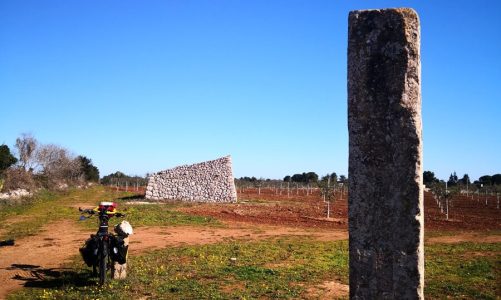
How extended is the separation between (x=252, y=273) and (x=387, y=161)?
6.98 m

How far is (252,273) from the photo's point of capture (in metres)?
10.0

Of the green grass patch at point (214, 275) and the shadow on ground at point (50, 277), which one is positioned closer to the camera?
the green grass patch at point (214, 275)

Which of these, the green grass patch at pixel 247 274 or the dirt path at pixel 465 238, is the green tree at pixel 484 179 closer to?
the dirt path at pixel 465 238

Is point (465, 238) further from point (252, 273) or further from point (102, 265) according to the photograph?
point (102, 265)

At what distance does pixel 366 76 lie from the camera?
381cm

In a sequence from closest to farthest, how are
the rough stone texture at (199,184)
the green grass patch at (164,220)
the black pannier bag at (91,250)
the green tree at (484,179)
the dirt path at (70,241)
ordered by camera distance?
1. the black pannier bag at (91,250)
2. the dirt path at (70,241)
3. the green grass patch at (164,220)
4. the rough stone texture at (199,184)
5. the green tree at (484,179)

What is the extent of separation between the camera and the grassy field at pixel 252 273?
832 centimetres

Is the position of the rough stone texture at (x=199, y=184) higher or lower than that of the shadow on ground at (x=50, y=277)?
higher

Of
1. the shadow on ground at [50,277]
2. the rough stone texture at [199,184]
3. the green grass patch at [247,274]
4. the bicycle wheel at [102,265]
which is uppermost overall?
the rough stone texture at [199,184]

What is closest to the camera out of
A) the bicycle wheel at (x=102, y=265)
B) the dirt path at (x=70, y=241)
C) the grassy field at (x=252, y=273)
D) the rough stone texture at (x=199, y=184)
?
the grassy field at (x=252, y=273)

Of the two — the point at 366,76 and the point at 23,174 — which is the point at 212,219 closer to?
the point at 366,76

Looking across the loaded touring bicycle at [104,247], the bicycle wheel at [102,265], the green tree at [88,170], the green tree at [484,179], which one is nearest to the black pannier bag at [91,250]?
the loaded touring bicycle at [104,247]

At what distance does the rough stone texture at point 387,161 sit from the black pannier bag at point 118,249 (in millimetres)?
6372

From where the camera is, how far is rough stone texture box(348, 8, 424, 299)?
367 cm
